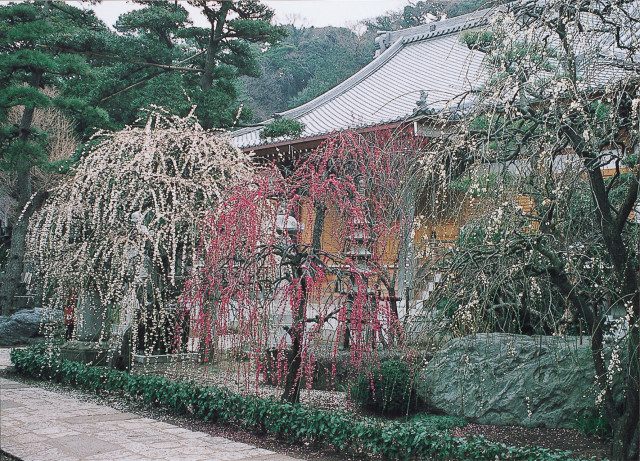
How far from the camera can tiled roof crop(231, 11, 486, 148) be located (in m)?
15.1

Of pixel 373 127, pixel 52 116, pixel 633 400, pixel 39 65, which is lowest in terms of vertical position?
pixel 633 400

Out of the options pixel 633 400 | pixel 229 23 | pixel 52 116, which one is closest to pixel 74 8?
pixel 229 23

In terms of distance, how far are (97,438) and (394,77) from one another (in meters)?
14.0

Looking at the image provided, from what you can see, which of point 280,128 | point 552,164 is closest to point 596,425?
point 552,164

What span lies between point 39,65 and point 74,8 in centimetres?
229

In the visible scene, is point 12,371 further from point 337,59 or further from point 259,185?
point 337,59

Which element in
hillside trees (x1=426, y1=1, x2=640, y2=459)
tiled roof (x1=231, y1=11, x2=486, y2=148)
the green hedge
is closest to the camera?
hillside trees (x1=426, y1=1, x2=640, y2=459)

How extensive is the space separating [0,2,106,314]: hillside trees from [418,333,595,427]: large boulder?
29.5 ft

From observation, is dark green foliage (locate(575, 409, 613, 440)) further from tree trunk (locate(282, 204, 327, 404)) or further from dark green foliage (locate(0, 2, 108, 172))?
dark green foliage (locate(0, 2, 108, 172))

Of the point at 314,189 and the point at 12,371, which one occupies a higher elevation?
the point at 314,189

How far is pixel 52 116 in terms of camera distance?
20.5 meters

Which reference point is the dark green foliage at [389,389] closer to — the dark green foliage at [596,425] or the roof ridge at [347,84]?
the dark green foliage at [596,425]

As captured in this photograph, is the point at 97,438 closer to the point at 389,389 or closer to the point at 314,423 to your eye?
the point at 314,423

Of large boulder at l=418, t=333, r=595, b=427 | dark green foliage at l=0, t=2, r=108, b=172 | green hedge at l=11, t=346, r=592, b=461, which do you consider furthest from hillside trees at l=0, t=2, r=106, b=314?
large boulder at l=418, t=333, r=595, b=427
